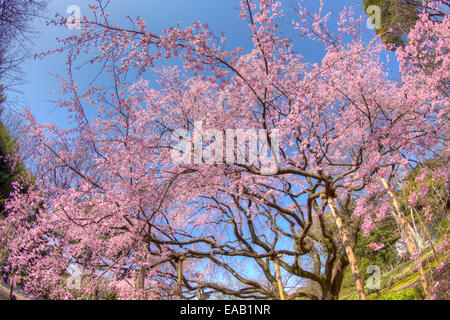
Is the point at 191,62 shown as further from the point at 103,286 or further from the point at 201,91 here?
the point at 103,286

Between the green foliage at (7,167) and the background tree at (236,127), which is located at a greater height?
the green foliage at (7,167)

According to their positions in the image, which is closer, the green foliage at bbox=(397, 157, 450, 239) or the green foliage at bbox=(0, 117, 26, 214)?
the green foliage at bbox=(397, 157, 450, 239)

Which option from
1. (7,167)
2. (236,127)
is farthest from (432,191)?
(7,167)

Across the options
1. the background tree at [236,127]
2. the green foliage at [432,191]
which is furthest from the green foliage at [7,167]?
the green foliage at [432,191]

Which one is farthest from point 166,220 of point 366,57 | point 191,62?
point 366,57

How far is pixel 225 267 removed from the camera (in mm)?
7254

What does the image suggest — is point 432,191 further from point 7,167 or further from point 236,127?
point 7,167

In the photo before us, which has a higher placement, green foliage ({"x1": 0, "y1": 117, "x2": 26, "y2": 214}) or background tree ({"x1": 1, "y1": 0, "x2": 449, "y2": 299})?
green foliage ({"x1": 0, "y1": 117, "x2": 26, "y2": 214})

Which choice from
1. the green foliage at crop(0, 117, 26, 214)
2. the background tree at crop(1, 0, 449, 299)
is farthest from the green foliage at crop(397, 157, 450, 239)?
the green foliage at crop(0, 117, 26, 214)

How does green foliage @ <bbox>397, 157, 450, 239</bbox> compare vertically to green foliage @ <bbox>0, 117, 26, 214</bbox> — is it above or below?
below

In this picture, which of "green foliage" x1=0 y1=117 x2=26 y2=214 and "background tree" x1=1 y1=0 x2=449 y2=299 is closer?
"background tree" x1=1 y1=0 x2=449 y2=299

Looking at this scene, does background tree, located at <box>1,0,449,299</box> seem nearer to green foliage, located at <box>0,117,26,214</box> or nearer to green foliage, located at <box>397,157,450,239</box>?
green foliage, located at <box>397,157,450,239</box>

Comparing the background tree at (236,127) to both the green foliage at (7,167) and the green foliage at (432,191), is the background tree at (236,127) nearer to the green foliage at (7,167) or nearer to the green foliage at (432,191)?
the green foliage at (432,191)

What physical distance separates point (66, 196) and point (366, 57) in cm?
776
